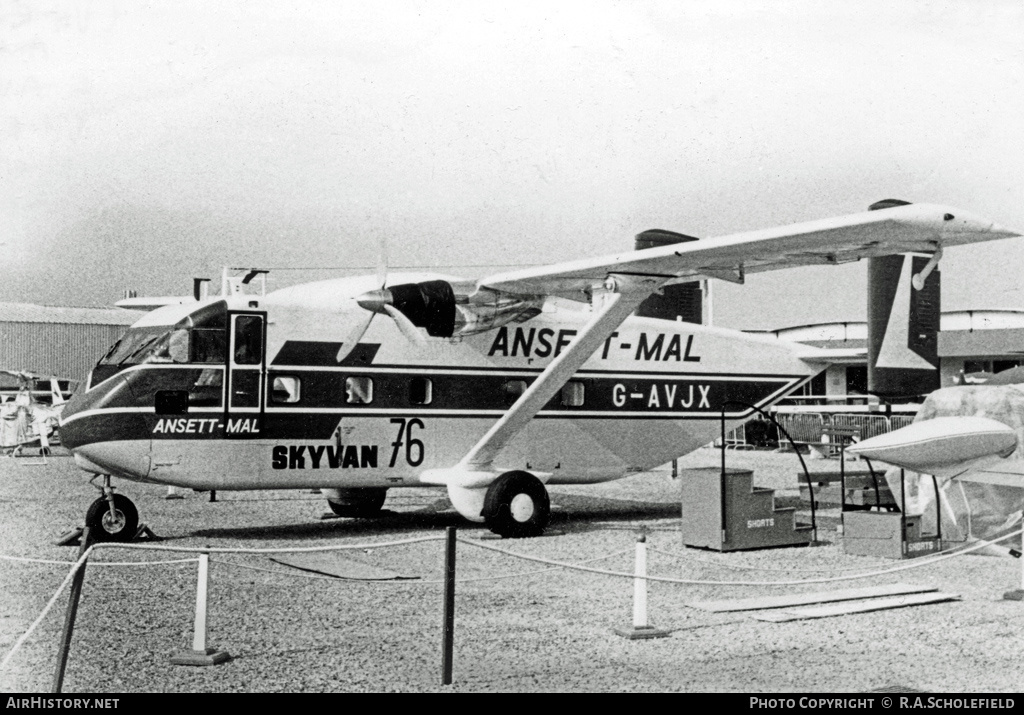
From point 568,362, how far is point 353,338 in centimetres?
268

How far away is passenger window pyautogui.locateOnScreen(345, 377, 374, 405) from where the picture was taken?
13.0 metres

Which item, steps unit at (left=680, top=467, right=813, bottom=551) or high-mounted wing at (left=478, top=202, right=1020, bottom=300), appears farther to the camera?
steps unit at (left=680, top=467, right=813, bottom=551)

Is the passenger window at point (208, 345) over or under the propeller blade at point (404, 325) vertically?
under

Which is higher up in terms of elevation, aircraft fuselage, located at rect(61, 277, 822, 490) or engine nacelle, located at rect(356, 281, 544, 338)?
engine nacelle, located at rect(356, 281, 544, 338)

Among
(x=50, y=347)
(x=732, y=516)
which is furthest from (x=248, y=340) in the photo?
(x=50, y=347)

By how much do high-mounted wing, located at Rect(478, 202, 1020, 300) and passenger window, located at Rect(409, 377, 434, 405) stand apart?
4.91ft

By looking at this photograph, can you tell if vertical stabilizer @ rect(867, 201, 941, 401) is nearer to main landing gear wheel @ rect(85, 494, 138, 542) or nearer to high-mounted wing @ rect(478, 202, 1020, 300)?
high-mounted wing @ rect(478, 202, 1020, 300)

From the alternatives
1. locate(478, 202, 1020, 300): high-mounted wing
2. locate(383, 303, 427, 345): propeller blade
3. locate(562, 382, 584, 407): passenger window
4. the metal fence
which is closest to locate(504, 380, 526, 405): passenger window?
locate(562, 382, 584, 407): passenger window

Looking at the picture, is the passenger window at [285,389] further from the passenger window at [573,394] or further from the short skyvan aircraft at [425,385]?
the passenger window at [573,394]

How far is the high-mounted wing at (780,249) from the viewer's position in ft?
30.5

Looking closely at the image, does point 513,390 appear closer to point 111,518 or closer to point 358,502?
point 358,502

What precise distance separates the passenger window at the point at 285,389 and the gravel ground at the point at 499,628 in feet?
5.58

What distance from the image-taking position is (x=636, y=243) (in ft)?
56.2

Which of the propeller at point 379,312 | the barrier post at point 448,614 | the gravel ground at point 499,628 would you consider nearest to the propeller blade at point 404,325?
the propeller at point 379,312
